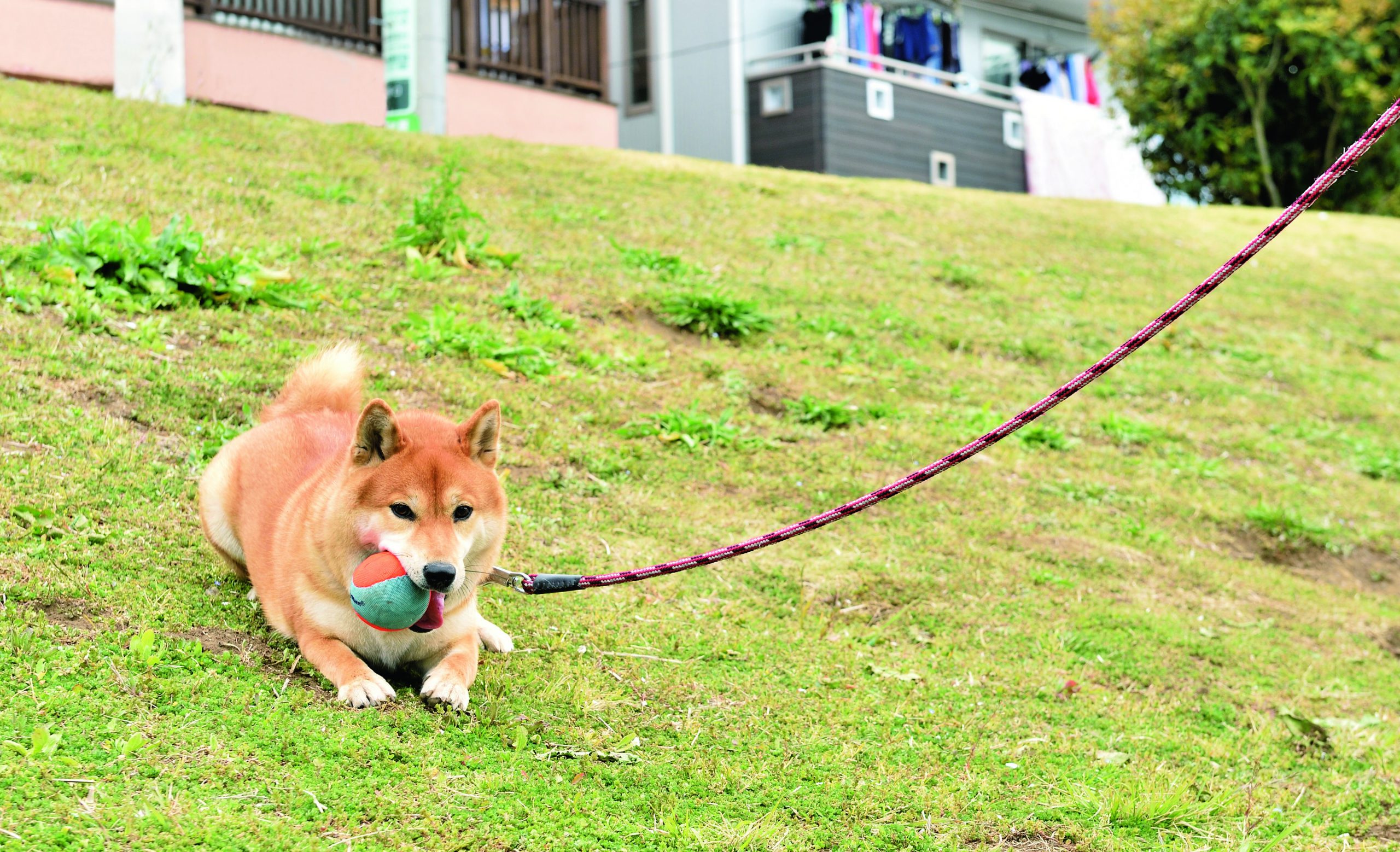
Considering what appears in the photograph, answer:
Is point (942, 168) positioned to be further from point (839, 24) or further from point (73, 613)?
point (73, 613)

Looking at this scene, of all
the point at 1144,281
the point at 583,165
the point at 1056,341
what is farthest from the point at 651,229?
the point at 1144,281

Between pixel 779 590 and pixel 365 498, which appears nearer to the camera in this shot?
pixel 365 498

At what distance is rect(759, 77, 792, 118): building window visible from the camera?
18.5m

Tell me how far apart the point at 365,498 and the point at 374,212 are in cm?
525

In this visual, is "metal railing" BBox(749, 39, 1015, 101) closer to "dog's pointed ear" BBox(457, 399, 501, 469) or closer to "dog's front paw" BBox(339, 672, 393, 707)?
"dog's pointed ear" BBox(457, 399, 501, 469)

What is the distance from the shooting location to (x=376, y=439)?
116 inches

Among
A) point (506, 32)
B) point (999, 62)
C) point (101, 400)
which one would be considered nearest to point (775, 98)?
point (506, 32)

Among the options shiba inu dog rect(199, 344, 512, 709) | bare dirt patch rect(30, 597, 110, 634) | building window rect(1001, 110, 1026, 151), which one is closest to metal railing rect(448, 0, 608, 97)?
building window rect(1001, 110, 1026, 151)

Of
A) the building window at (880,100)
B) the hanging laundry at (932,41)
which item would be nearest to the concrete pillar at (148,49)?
the building window at (880,100)

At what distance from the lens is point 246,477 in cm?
354

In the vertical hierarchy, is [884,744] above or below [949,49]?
below

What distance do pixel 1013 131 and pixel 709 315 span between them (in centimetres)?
1621

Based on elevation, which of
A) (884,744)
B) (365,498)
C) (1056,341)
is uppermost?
(1056,341)

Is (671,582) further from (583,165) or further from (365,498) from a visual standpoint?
(583,165)
